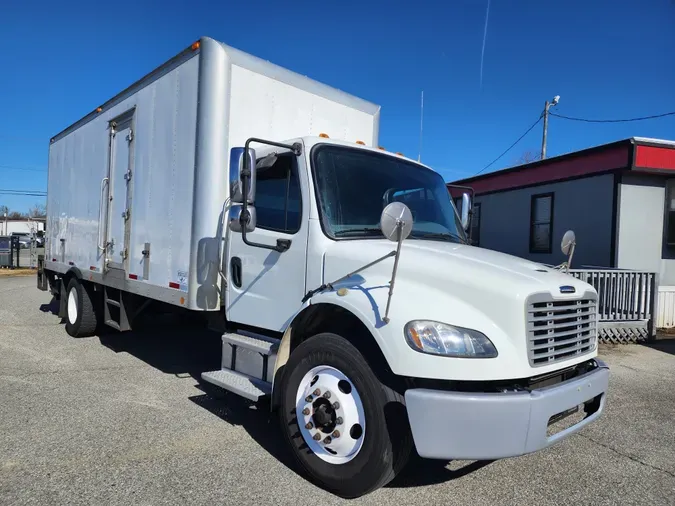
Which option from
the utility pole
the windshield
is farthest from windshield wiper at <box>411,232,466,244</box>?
the utility pole

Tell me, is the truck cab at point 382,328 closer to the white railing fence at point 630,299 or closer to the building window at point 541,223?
the white railing fence at point 630,299

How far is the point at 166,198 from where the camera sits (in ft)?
17.0

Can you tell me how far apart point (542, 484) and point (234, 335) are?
2.67 m

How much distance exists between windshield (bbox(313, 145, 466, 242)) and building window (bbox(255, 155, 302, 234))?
229 mm

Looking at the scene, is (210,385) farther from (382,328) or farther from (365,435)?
(382,328)

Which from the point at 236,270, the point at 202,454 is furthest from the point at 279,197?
the point at 202,454

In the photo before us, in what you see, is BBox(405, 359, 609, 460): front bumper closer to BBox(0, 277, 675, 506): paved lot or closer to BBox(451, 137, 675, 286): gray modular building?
BBox(0, 277, 675, 506): paved lot

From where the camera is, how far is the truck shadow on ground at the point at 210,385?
143 inches

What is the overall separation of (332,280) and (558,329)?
1.51 meters

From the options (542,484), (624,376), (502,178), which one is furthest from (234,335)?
(502,178)

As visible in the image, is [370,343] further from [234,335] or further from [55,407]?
[55,407]

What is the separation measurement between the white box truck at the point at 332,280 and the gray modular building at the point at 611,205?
24.3 ft

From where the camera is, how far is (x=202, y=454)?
3.79 metres

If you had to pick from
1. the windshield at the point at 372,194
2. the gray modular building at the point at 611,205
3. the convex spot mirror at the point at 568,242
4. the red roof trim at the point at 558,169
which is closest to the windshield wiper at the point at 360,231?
the windshield at the point at 372,194
